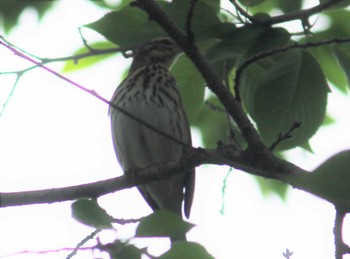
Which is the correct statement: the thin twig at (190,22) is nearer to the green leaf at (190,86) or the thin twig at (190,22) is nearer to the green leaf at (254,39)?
the green leaf at (254,39)

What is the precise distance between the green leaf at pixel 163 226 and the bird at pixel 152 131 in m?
4.03

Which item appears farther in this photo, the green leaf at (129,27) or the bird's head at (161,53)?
the bird's head at (161,53)

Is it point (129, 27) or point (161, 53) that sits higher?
point (129, 27)

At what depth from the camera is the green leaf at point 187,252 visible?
184cm

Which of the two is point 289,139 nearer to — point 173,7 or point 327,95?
point 327,95

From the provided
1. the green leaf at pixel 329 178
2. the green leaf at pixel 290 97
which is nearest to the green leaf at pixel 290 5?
the green leaf at pixel 290 97

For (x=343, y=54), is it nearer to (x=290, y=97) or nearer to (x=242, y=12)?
(x=290, y=97)

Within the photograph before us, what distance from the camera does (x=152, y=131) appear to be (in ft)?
19.9

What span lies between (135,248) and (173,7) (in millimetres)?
2142

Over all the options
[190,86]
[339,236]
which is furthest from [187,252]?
[190,86]

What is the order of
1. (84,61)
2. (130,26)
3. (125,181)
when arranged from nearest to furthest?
(130,26) < (125,181) < (84,61)

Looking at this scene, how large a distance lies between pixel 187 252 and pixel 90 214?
292 mm

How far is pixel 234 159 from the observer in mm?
A: 3785

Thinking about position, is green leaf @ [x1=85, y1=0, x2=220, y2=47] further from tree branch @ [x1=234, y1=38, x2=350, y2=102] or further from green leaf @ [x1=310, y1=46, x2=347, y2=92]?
green leaf @ [x1=310, y1=46, x2=347, y2=92]
